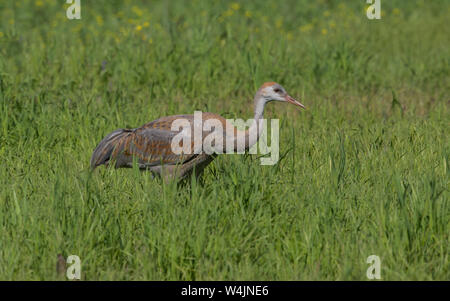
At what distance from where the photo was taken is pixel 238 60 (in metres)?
9.78

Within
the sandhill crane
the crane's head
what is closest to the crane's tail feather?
the sandhill crane

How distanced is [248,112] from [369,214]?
3414 mm

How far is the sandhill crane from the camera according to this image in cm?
634

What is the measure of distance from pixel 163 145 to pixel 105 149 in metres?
0.53

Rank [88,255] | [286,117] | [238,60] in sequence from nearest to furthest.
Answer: [88,255] → [286,117] → [238,60]

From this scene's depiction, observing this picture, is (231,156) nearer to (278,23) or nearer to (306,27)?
(306,27)

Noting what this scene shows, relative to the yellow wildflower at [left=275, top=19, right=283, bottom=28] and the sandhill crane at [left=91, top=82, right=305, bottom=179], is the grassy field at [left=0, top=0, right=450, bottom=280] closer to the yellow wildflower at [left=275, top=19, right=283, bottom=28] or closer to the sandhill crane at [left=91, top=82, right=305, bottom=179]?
the yellow wildflower at [left=275, top=19, right=283, bottom=28]

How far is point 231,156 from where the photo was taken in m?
5.89

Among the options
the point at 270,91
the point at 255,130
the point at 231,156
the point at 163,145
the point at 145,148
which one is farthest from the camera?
the point at 145,148

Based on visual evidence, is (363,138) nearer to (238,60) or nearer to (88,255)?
(238,60)

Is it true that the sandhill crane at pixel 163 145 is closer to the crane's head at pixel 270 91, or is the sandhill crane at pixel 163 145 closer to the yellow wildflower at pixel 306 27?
the crane's head at pixel 270 91

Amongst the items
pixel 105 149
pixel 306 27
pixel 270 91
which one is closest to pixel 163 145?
pixel 105 149

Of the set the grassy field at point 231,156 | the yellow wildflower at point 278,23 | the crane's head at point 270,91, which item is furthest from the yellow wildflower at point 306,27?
the crane's head at point 270,91

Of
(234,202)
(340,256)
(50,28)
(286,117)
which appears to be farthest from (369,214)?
(50,28)
